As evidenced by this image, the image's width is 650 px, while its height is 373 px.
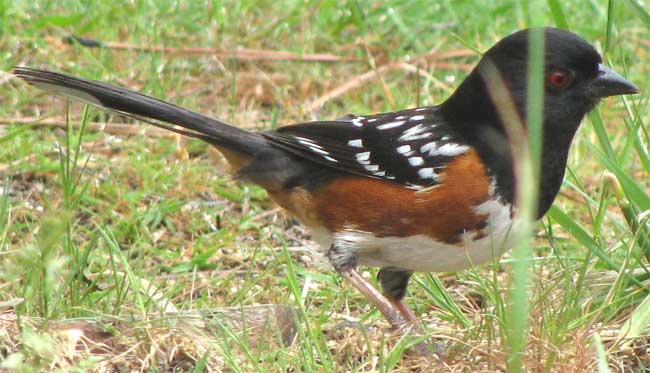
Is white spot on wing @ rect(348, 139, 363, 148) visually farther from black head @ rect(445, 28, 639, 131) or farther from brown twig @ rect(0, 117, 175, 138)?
brown twig @ rect(0, 117, 175, 138)

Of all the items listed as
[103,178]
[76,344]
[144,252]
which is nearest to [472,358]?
[76,344]

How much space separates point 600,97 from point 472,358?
0.89 metres

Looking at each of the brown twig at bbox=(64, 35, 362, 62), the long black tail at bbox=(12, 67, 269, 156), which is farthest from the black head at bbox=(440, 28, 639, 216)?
the brown twig at bbox=(64, 35, 362, 62)

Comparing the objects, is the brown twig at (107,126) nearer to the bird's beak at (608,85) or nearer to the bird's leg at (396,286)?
the bird's leg at (396,286)

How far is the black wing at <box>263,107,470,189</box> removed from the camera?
3.14 m

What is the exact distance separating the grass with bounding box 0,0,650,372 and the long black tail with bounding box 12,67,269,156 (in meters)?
0.12

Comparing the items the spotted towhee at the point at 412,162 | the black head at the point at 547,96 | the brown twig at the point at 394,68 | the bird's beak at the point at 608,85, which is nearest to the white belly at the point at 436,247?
the spotted towhee at the point at 412,162

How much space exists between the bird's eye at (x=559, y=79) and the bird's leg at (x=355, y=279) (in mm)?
→ 739

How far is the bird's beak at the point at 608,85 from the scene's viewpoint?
318 centimetres

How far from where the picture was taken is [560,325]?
2.71 meters

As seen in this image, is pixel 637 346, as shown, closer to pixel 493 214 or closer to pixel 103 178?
pixel 493 214

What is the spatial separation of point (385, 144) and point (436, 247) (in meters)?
0.40

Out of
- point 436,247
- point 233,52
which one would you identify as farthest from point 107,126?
point 436,247

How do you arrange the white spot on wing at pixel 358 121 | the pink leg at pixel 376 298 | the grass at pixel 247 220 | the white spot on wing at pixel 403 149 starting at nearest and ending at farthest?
the grass at pixel 247 220
the pink leg at pixel 376 298
the white spot on wing at pixel 403 149
the white spot on wing at pixel 358 121
